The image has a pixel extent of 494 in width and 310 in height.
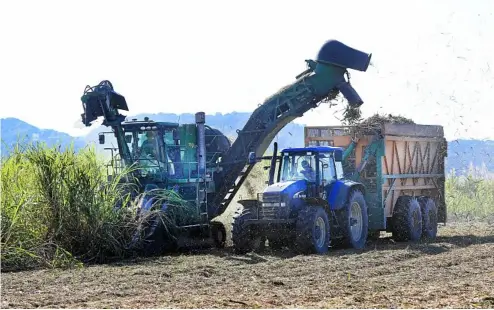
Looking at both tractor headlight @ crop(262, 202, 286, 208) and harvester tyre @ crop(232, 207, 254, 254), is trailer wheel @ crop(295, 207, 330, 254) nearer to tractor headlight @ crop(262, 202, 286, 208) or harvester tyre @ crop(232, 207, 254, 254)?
tractor headlight @ crop(262, 202, 286, 208)

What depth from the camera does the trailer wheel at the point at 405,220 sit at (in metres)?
19.1

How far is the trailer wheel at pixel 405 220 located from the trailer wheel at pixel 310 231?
3424 millimetres

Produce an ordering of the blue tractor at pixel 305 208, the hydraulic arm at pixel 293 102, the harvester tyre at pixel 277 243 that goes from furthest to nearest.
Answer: the hydraulic arm at pixel 293 102 < the harvester tyre at pixel 277 243 < the blue tractor at pixel 305 208

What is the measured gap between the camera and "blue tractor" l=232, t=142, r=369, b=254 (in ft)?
52.8

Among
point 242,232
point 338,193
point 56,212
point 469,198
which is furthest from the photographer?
point 469,198

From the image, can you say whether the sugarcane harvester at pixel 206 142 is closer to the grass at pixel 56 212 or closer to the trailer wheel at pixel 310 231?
the grass at pixel 56 212

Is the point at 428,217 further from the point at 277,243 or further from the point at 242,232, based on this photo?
the point at 242,232

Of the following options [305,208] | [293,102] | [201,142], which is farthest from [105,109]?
[305,208]

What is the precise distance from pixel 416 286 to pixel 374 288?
0.61 metres

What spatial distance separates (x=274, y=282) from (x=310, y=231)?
3905 mm

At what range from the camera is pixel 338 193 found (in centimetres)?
1681

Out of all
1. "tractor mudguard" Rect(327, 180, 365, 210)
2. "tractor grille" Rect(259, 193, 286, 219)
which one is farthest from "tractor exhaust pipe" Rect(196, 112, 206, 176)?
"tractor mudguard" Rect(327, 180, 365, 210)

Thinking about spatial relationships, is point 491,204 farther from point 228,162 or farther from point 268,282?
point 268,282

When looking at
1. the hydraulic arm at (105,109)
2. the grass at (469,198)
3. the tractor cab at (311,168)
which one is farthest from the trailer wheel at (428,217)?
the grass at (469,198)
